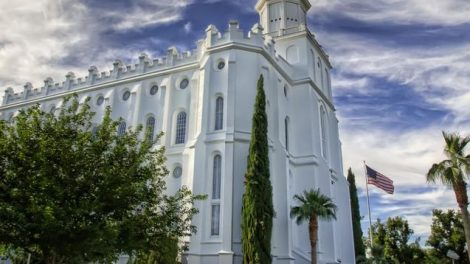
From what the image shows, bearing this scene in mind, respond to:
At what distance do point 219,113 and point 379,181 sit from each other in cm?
1479

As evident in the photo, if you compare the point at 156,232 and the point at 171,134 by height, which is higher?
the point at 171,134

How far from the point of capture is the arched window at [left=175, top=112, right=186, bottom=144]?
98.6 feet

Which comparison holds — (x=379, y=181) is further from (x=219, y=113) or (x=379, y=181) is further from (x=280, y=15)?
(x=280, y=15)

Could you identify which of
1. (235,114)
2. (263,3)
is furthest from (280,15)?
(235,114)

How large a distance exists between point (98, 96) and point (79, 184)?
24.2 meters

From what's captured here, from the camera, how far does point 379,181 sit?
3244 centimetres

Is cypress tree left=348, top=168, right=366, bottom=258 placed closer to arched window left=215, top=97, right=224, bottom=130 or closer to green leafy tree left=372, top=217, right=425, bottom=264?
green leafy tree left=372, top=217, right=425, bottom=264

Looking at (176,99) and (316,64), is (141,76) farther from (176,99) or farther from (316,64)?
(316,64)

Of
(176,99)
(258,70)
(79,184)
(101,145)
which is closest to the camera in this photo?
(79,184)

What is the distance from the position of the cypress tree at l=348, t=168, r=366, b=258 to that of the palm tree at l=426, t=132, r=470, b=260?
756 inches

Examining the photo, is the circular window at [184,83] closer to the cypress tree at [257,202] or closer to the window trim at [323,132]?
the cypress tree at [257,202]

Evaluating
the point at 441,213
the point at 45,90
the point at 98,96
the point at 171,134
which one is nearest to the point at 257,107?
the point at 171,134

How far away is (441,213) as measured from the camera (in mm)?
44688

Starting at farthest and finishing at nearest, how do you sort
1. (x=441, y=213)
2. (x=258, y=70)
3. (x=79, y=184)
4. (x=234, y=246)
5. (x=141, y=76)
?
(x=441, y=213), (x=141, y=76), (x=258, y=70), (x=234, y=246), (x=79, y=184)
